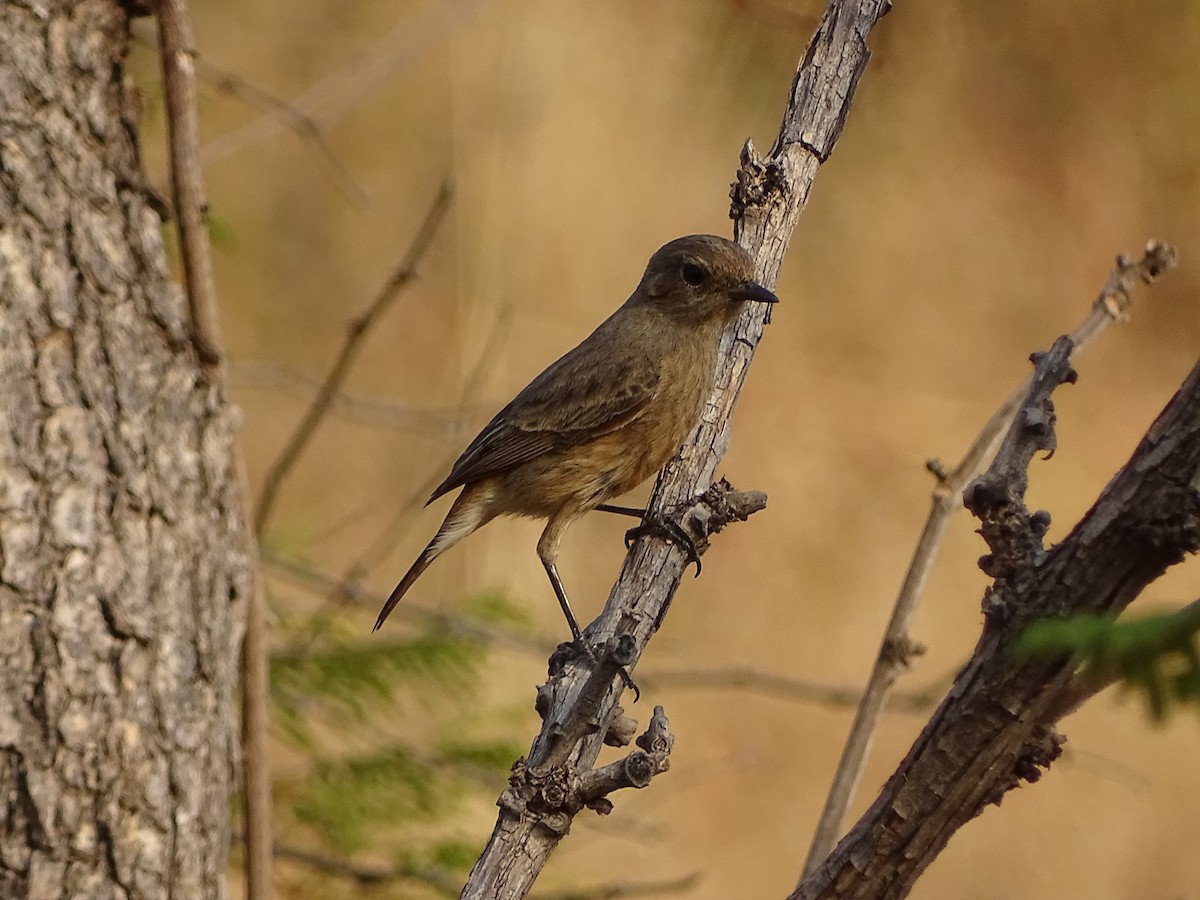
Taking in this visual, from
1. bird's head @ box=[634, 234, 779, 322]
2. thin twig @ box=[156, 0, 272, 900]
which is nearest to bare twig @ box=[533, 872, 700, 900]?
thin twig @ box=[156, 0, 272, 900]

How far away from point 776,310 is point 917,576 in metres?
8.40

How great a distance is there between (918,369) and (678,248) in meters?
7.77

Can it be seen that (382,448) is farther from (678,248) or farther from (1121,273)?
(1121,273)

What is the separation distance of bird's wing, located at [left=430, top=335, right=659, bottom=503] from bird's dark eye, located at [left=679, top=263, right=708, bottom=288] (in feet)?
0.95

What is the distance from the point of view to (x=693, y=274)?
166 inches

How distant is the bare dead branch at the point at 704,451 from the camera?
2254 mm

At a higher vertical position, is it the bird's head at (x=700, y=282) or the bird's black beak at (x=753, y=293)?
the bird's head at (x=700, y=282)

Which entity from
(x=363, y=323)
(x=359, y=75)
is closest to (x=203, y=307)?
(x=363, y=323)

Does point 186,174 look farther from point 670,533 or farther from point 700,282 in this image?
point 670,533

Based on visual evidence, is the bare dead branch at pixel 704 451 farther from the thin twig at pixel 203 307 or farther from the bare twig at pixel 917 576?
the thin twig at pixel 203 307

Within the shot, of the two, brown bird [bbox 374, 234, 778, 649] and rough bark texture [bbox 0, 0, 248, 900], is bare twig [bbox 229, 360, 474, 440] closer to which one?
brown bird [bbox 374, 234, 778, 649]

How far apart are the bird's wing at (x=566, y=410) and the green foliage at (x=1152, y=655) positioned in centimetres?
344

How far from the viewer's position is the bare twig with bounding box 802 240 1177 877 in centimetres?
299

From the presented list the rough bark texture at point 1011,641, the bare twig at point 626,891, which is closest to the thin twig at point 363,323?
the bare twig at point 626,891
